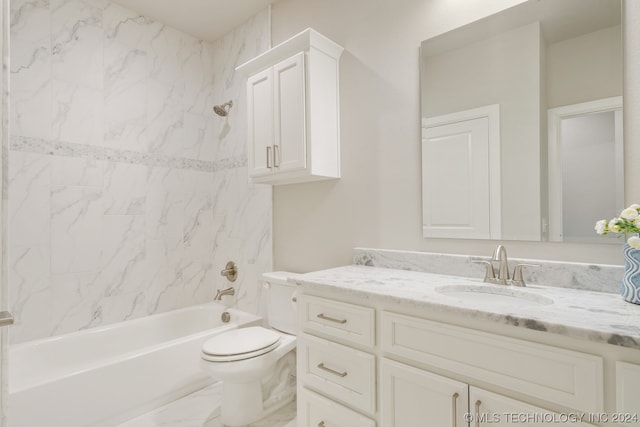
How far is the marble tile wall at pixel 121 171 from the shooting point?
2.05 metres

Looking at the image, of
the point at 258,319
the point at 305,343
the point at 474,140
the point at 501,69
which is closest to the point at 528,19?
the point at 501,69

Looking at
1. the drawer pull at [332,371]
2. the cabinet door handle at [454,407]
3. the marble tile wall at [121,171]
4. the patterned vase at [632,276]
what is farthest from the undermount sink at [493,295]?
the marble tile wall at [121,171]

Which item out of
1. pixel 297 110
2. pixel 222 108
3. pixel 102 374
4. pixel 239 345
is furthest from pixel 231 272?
pixel 297 110

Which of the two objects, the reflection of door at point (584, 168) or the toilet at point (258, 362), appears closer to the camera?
the reflection of door at point (584, 168)

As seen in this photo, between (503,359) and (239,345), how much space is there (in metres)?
1.37

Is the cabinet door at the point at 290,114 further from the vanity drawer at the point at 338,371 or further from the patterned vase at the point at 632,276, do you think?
the patterned vase at the point at 632,276

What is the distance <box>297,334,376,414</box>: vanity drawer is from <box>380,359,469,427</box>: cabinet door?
0.06 m

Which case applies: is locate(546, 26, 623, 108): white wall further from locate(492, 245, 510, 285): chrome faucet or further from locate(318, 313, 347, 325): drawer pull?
locate(318, 313, 347, 325): drawer pull

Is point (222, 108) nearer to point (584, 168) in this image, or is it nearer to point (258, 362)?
point (258, 362)

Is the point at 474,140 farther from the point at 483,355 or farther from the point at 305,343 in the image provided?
the point at 305,343

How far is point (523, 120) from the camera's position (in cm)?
134

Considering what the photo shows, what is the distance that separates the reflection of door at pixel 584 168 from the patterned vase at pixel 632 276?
26cm

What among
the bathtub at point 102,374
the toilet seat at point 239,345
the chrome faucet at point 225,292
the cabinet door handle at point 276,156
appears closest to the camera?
the bathtub at point 102,374

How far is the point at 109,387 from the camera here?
1.78m
